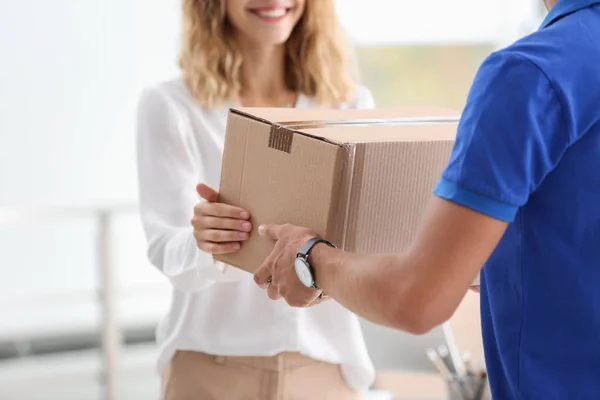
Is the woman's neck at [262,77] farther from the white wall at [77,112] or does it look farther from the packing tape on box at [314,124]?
the white wall at [77,112]

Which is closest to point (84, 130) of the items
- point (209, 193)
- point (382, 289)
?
point (209, 193)

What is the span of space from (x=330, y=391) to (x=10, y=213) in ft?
6.80

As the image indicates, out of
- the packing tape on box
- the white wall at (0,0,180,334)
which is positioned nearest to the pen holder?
the packing tape on box

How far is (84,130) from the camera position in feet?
15.9

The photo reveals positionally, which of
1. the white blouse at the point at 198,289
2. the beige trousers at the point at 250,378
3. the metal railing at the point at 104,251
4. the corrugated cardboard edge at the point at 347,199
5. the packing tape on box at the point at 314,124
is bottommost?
the metal railing at the point at 104,251

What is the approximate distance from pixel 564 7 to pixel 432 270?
325mm

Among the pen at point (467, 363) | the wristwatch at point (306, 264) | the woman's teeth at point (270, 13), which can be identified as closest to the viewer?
the wristwatch at point (306, 264)

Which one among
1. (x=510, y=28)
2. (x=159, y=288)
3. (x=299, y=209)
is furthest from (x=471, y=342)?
(x=510, y=28)

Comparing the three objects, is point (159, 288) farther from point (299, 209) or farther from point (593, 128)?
point (593, 128)

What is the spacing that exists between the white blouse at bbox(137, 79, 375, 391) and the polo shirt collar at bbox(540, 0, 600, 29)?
85cm

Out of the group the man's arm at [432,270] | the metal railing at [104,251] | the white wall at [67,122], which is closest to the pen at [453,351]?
the man's arm at [432,270]

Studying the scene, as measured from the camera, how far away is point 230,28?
1998 millimetres

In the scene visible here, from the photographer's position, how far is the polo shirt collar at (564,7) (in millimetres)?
1040

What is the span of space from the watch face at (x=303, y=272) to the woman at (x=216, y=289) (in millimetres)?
446
